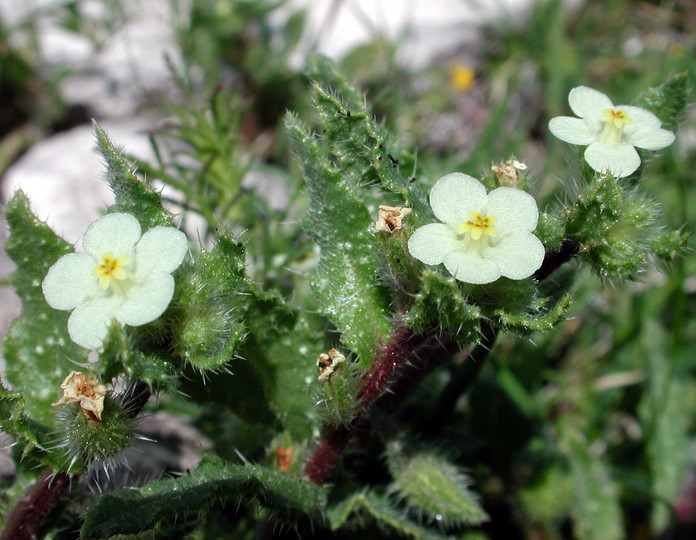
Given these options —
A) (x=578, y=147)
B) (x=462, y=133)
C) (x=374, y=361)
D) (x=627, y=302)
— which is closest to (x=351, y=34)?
(x=462, y=133)

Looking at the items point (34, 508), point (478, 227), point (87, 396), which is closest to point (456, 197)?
point (478, 227)

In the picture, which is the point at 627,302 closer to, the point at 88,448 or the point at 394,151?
the point at 394,151

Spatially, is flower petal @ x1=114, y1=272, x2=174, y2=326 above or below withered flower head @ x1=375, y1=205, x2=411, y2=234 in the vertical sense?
above

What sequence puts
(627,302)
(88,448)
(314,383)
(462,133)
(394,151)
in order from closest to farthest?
1. (88,448)
2. (314,383)
3. (394,151)
4. (627,302)
5. (462,133)

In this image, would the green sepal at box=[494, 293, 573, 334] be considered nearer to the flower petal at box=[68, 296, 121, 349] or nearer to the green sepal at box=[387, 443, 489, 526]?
the green sepal at box=[387, 443, 489, 526]

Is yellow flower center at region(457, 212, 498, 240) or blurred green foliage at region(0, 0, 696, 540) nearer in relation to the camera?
yellow flower center at region(457, 212, 498, 240)

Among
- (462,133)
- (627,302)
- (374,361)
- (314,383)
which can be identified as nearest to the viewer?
(374,361)

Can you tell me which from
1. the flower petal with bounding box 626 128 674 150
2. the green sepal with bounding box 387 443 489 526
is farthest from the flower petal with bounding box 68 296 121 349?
the flower petal with bounding box 626 128 674 150
